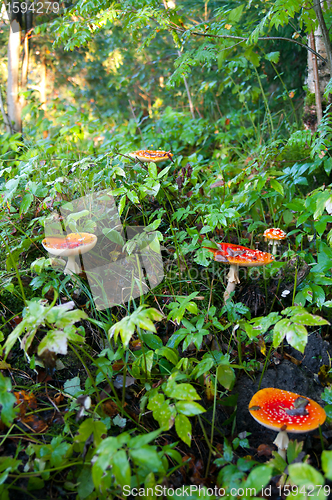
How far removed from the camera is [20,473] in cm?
129

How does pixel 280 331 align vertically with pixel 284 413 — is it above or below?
above

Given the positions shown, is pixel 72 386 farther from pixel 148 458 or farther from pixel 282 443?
pixel 282 443

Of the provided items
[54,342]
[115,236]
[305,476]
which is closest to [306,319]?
[305,476]

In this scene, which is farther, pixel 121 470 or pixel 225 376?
pixel 225 376

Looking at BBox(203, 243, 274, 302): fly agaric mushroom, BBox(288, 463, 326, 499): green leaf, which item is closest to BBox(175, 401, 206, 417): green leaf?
BBox(288, 463, 326, 499): green leaf

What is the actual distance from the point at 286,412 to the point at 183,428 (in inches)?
18.9

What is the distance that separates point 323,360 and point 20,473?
1.75 metres

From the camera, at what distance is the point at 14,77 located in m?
4.03

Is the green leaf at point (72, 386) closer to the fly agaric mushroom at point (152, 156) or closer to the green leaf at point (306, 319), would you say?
the green leaf at point (306, 319)

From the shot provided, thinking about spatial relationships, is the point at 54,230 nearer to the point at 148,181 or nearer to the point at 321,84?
the point at 148,181

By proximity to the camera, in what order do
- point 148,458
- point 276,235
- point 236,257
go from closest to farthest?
point 148,458 → point 236,257 → point 276,235

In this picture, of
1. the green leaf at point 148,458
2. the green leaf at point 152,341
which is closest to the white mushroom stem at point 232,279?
the green leaf at point 152,341

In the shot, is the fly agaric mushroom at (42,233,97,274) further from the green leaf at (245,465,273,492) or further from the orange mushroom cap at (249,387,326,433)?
the green leaf at (245,465,273,492)

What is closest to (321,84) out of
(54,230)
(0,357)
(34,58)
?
(54,230)
